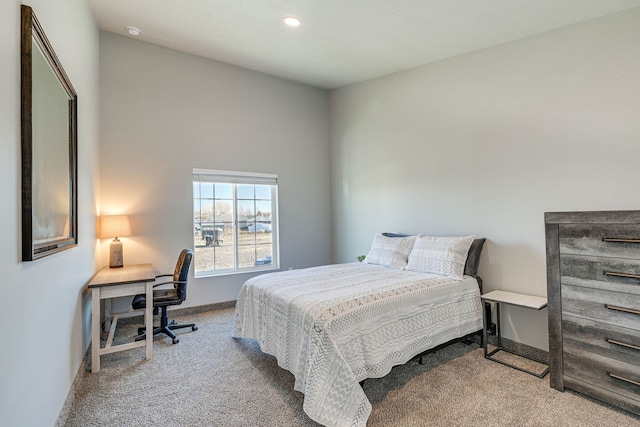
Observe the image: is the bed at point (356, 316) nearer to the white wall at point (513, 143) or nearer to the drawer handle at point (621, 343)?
the white wall at point (513, 143)

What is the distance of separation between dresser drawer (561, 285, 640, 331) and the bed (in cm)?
83

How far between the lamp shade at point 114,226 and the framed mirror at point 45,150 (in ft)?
3.60

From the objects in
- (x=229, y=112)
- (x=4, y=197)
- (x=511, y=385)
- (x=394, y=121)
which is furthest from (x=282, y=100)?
(x=511, y=385)

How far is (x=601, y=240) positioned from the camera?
2104 millimetres

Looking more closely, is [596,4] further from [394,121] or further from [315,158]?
[315,158]

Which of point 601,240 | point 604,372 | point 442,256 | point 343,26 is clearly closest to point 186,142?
point 343,26

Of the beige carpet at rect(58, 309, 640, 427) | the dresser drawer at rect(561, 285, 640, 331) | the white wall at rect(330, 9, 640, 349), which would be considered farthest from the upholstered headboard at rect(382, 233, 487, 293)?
the dresser drawer at rect(561, 285, 640, 331)

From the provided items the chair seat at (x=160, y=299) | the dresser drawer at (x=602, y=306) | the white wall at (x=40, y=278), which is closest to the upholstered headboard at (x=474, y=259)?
the dresser drawer at (x=602, y=306)

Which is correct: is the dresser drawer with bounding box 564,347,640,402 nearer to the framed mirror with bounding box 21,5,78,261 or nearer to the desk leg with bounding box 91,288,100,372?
the framed mirror with bounding box 21,5,78,261

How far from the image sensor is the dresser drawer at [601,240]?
1.98 m

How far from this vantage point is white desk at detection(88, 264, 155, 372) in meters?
2.60

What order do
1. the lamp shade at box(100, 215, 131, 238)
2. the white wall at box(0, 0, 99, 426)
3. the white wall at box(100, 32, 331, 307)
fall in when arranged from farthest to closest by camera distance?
the white wall at box(100, 32, 331, 307)
the lamp shade at box(100, 215, 131, 238)
the white wall at box(0, 0, 99, 426)

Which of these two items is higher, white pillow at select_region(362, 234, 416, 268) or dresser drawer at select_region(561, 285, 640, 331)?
white pillow at select_region(362, 234, 416, 268)

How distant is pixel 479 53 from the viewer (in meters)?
3.32
